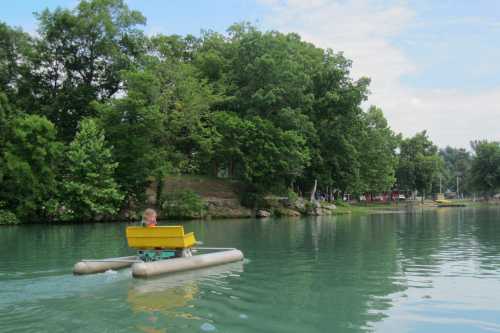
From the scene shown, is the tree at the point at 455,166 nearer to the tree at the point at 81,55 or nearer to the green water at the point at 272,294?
the tree at the point at 81,55

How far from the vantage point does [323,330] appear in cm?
796

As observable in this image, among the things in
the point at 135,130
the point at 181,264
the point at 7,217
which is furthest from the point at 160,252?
the point at 135,130

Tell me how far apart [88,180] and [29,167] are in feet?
13.0

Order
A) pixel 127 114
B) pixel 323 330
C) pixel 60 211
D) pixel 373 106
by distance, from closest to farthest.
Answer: pixel 323 330 → pixel 60 211 → pixel 127 114 → pixel 373 106

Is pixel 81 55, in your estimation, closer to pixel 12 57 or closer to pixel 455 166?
pixel 12 57

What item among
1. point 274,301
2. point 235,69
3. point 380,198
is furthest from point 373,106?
point 274,301

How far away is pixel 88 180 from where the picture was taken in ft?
122

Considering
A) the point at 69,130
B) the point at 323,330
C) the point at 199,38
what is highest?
the point at 199,38

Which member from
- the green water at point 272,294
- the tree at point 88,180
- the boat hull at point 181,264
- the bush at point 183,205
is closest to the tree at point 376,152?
the bush at point 183,205

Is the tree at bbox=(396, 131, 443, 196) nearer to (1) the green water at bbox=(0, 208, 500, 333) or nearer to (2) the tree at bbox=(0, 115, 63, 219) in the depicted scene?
(2) the tree at bbox=(0, 115, 63, 219)

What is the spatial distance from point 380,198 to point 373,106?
1395 inches

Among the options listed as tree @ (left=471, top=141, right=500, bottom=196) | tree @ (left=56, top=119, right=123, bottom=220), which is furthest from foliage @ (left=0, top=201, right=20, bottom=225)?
tree @ (left=471, top=141, right=500, bottom=196)

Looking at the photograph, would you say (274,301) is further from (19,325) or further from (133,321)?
(19,325)

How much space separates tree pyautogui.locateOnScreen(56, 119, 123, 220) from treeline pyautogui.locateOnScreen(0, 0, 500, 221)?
86mm
